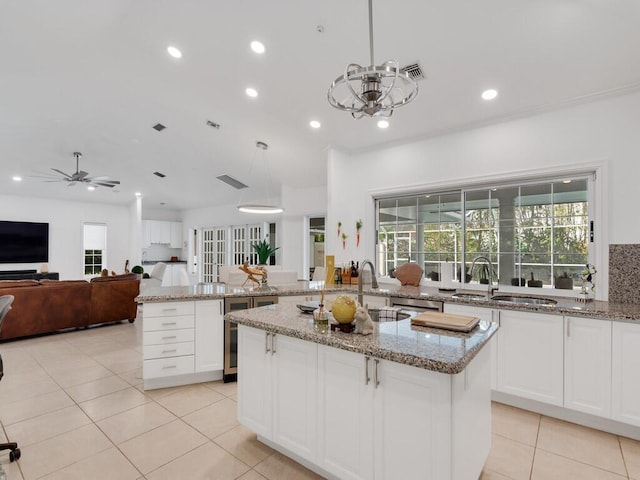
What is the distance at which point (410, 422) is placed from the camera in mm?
1433

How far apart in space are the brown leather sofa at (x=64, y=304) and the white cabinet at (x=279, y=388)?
4.43 m

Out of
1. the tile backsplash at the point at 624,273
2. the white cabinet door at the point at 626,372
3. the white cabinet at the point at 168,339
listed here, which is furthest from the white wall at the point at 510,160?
the white cabinet at the point at 168,339

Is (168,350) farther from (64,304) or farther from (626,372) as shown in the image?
(626,372)

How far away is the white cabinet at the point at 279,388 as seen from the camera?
5.88ft

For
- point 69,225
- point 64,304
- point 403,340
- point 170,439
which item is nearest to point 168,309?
point 170,439

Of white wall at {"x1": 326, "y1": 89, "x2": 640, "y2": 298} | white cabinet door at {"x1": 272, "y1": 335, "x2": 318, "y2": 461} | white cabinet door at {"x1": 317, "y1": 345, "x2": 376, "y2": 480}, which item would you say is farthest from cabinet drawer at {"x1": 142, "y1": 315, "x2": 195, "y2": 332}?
white wall at {"x1": 326, "y1": 89, "x2": 640, "y2": 298}

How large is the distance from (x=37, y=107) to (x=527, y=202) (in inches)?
264

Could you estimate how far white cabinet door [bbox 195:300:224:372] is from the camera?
3.16 meters

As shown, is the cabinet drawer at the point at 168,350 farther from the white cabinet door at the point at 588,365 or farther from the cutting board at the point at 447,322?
the white cabinet door at the point at 588,365

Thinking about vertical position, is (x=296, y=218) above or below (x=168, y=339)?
above

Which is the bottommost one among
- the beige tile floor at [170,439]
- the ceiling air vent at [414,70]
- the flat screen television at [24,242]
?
the beige tile floor at [170,439]

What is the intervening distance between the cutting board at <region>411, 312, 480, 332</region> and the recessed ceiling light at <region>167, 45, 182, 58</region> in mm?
3538

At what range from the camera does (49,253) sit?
320 inches

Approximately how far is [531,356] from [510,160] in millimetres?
1952
